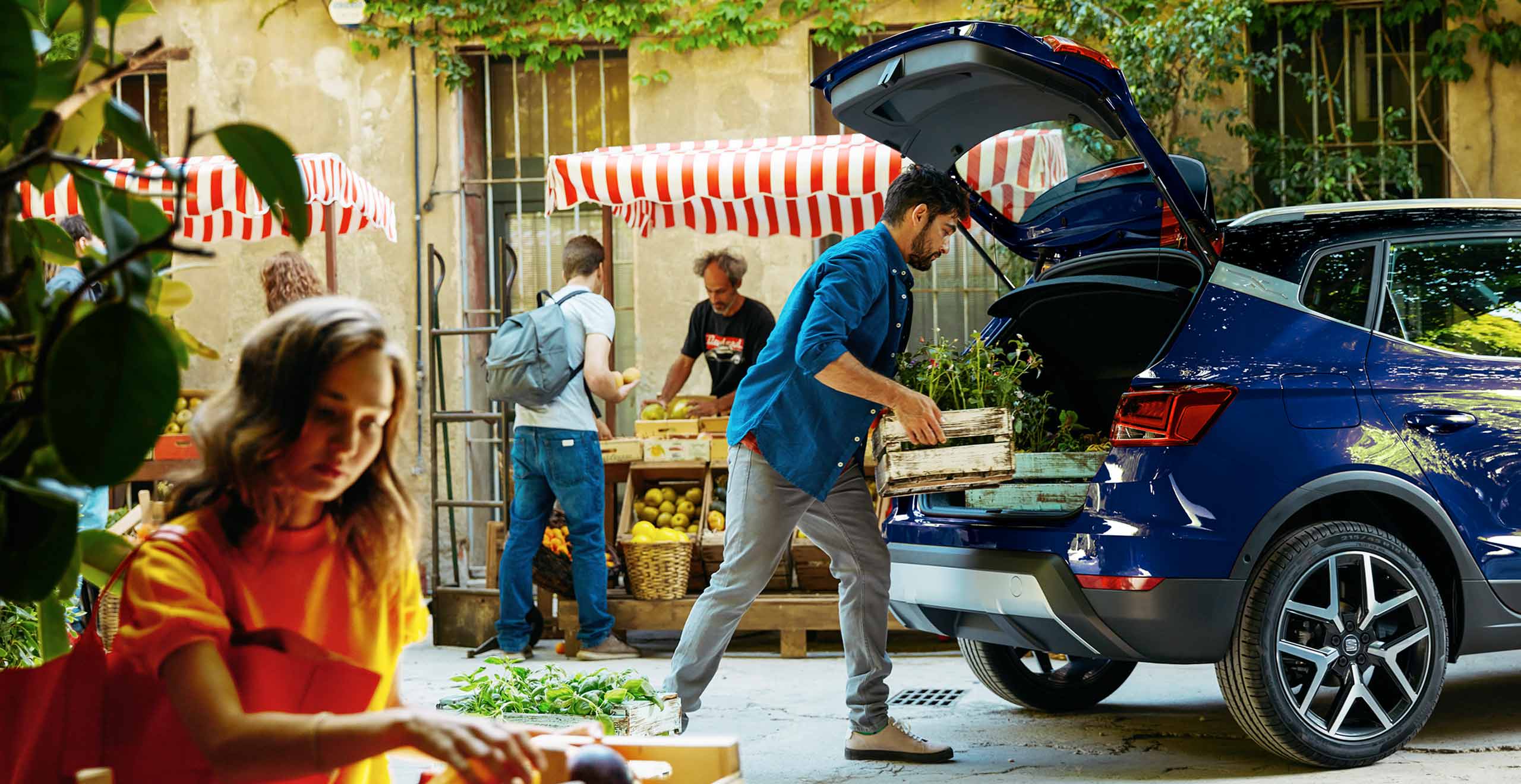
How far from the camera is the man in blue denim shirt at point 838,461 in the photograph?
15.3 ft

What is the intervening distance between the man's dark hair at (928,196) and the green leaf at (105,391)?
384 centimetres

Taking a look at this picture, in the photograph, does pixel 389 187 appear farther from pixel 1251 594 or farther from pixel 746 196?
pixel 1251 594

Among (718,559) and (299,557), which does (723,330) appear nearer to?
(718,559)

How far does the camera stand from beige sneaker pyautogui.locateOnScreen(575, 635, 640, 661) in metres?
7.08

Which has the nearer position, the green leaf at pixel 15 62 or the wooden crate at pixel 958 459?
the green leaf at pixel 15 62

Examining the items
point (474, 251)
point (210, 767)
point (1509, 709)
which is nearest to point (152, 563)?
point (210, 767)

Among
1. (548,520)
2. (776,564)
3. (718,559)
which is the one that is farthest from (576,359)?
(776,564)

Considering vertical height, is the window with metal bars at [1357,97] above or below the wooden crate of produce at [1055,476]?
above

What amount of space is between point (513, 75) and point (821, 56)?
7.69 ft

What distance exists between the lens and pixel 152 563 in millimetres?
1684

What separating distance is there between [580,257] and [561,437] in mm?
936

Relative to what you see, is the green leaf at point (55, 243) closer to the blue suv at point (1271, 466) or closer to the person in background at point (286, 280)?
the blue suv at point (1271, 466)

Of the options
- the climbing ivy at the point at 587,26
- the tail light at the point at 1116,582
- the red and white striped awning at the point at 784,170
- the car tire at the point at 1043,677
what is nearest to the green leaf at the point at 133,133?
the tail light at the point at 1116,582

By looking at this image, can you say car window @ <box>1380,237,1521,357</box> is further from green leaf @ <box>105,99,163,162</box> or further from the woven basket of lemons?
green leaf @ <box>105,99,163,162</box>
